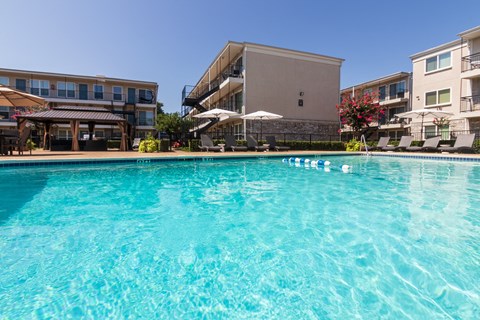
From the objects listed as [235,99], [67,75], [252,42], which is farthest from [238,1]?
[67,75]

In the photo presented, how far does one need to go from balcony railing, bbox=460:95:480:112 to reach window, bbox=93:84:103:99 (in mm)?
34043

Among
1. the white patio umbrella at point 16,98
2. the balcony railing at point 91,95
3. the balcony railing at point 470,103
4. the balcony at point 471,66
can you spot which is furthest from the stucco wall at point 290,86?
the balcony railing at point 91,95

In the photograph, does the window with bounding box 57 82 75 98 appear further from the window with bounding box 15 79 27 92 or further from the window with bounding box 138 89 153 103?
the window with bounding box 138 89 153 103

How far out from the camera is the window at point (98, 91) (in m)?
29.2

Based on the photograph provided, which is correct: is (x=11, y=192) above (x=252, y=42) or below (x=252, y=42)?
below

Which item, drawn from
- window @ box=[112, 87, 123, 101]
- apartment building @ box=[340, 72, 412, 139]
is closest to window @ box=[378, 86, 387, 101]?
apartment building @ box=[340, 72, 412, 139]

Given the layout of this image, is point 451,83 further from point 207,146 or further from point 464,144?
point 207,146

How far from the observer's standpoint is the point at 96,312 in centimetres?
173

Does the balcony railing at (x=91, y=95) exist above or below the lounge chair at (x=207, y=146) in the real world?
above

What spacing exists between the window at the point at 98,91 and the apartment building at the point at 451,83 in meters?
31.8

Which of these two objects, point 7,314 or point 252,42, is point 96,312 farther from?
point 252,42

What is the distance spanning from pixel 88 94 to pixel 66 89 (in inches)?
85.8

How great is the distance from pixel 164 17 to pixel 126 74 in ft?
52.6

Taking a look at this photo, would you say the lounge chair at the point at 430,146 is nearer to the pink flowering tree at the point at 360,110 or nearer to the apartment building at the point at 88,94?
the pink flowering tree at the point at 360,110
